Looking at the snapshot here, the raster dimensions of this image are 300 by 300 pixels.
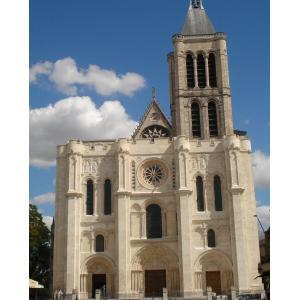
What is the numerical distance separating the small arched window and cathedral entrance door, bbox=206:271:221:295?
207 centimetres

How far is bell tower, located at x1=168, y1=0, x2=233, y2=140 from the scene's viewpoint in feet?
134

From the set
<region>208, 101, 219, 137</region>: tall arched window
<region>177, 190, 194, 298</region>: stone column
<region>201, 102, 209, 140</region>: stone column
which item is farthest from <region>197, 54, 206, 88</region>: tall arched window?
<region>177, 190, 194, 298</region>: stone column

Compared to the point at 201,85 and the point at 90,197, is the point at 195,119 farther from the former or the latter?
the point at 90,197

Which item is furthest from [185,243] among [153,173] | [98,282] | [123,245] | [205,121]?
[205,121]

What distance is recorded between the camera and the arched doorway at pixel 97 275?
34.8 meters

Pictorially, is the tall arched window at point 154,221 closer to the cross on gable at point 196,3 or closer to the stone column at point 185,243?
the stone column at point 185,243

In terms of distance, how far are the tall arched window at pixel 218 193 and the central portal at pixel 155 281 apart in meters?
6.59

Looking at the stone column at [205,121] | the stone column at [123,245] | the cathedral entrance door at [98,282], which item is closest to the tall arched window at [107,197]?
the stone column at [123,245]

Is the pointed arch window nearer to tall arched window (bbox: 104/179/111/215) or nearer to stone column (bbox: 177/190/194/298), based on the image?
stone column (bbox: 177/190/194/298)

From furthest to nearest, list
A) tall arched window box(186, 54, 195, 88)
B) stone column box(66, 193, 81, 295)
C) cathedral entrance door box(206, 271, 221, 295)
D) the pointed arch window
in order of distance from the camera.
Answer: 1. tall arched window box(186, 54, 195, 88)
2. the pointed arch window
3. cathedral entrance door box(206, 271, 221, 295)
4. stone column box(66, 193, 81, 295)

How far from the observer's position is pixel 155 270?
35469 mm

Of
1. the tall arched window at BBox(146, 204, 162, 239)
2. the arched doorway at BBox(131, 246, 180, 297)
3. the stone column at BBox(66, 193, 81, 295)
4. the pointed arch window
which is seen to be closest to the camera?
the stone column at BBox(66, 193, 81, 295)
